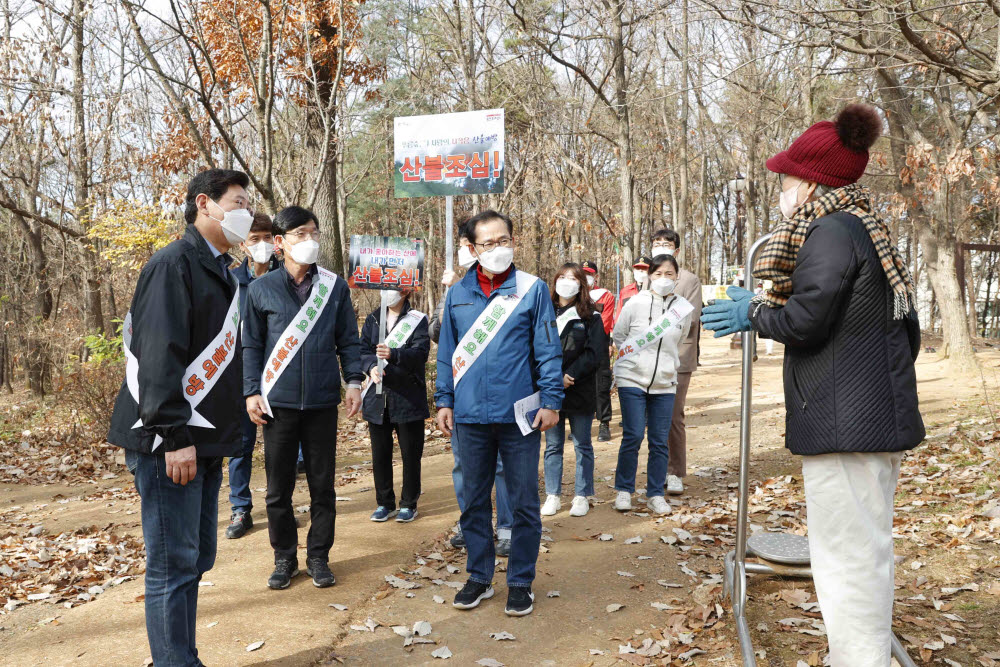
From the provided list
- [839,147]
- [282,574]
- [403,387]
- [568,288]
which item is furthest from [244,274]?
[839,147]

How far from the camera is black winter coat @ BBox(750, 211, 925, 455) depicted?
289 centimetres

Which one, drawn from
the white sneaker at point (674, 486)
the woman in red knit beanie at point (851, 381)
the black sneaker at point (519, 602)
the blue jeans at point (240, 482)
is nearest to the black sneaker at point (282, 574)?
the blue jeans at point (240, 482)

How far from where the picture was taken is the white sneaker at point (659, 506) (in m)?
6.45

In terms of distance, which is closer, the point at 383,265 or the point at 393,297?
the point at 383,265

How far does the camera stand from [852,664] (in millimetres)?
2945

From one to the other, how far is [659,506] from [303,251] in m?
3.67

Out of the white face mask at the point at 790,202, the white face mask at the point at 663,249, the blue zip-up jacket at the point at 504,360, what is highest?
the white face mask at the point at 663,249

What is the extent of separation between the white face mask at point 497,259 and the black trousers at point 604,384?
6.93 ft

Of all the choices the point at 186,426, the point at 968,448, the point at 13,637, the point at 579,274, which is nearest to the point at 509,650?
the point at 186,426

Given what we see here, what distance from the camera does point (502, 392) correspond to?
175 inches

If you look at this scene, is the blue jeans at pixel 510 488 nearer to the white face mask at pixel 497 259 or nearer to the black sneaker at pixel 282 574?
the white face mask at pixel 497 259

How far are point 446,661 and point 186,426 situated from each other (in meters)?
1.86

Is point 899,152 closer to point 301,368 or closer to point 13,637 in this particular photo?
point 301,368

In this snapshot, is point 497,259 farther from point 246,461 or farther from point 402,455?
point 246,461
